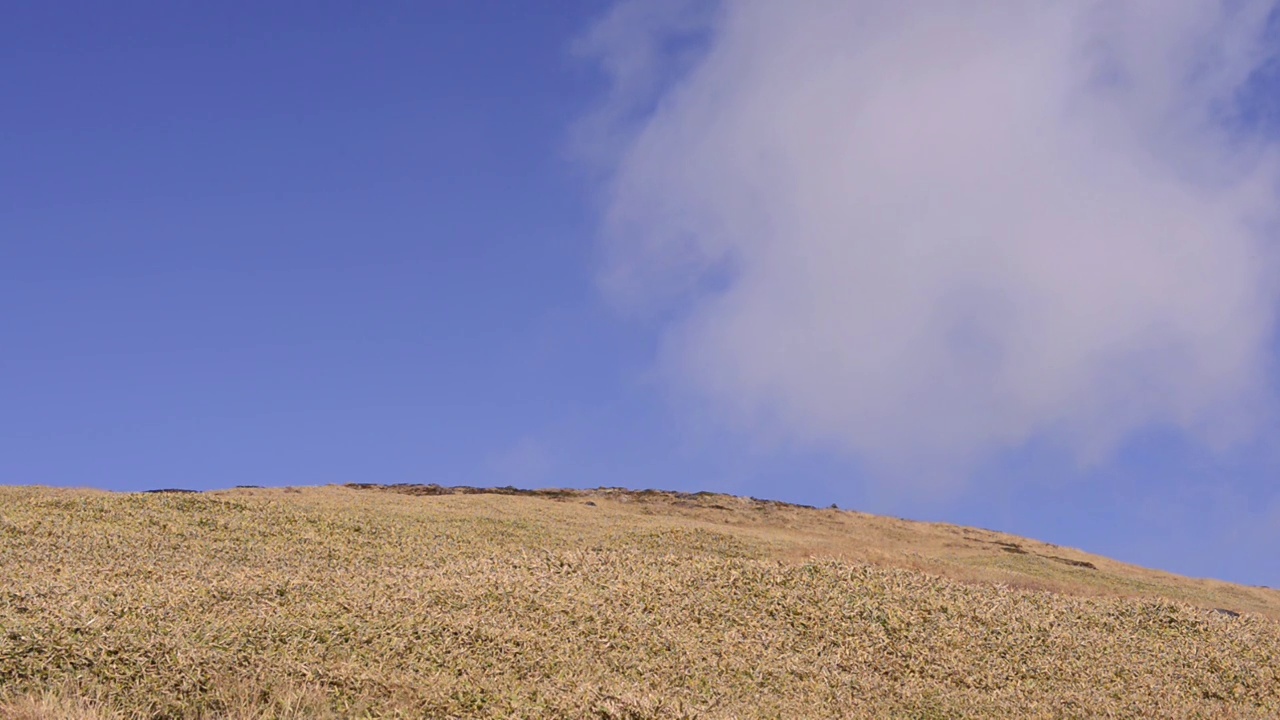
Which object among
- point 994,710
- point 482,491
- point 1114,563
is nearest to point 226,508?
point 482,491

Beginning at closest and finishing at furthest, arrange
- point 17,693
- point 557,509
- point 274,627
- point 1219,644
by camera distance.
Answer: point 17,693
point 274,627
point 1219,644
point 557,509

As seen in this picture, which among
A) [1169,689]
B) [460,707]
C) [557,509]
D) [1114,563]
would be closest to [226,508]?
[557,509]

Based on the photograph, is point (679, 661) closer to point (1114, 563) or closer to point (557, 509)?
point (557, 509)

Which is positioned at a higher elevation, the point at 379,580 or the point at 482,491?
the point at 482,491

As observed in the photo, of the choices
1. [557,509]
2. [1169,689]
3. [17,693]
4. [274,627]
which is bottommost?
[17,693]

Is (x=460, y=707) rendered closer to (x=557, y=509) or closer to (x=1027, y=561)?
(x=557, y=509)

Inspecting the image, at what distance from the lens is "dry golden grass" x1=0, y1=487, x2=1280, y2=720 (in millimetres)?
11188

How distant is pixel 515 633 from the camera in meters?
13.6

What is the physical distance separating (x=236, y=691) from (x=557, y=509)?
23.2 m

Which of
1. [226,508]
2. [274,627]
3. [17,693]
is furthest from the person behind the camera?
[226,508]

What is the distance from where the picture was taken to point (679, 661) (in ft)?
45.4

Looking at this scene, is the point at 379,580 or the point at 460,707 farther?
the point at 379,580

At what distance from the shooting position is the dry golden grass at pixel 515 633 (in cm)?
1119

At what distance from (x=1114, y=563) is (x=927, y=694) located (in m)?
30.7
